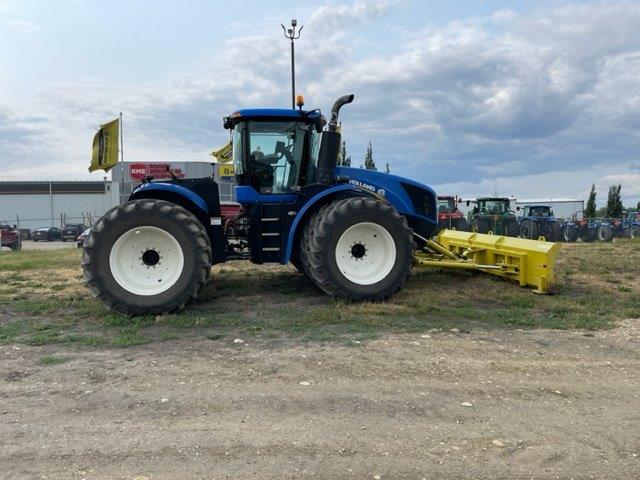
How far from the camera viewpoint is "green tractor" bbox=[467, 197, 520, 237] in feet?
86.1

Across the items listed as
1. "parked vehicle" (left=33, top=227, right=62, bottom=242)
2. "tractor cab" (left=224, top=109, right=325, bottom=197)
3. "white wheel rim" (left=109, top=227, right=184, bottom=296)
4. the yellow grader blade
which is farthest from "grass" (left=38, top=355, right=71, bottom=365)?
"parked vehicle" (left=33, top=227, right=62, bottom=242)

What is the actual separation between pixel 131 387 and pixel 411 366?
2.40m

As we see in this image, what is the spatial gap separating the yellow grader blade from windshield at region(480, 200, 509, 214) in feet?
60.8

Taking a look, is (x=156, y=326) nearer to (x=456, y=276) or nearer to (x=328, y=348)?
(x=328, y=348)

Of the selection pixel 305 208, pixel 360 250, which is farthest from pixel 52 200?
pixel 360 250

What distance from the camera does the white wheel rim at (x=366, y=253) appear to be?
784 centimetres

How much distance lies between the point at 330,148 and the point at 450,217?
19.9 m

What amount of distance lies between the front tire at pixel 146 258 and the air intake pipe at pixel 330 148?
211 centimetres

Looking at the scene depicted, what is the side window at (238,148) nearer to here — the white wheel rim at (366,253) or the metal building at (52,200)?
the white wheel rim at (366,253)

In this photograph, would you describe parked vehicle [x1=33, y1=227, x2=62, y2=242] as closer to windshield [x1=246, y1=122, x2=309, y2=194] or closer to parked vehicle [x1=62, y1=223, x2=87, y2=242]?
parked vehicle [x1=62, y1=223, x2=87, y2=242]

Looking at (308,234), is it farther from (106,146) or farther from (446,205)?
(446,205)

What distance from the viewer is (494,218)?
86.2 ft

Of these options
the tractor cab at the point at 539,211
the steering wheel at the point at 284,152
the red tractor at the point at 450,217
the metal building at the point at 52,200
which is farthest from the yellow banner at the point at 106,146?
the metal building at the point at 52,200

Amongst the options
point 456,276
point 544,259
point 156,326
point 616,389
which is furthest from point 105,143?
point 616,389
